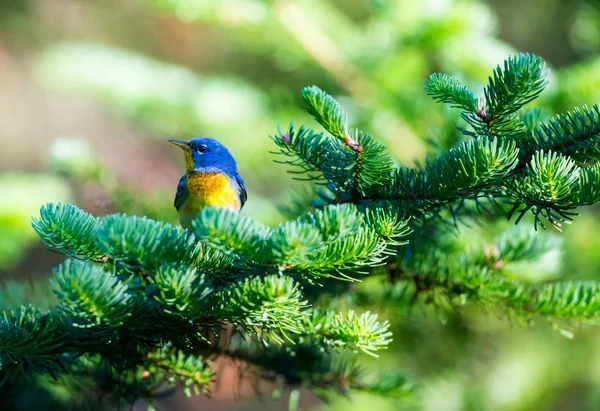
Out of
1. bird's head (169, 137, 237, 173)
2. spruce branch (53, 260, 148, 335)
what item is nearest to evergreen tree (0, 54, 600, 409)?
spruce branch (53, 260, 148, 335)

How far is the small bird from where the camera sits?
204 cm

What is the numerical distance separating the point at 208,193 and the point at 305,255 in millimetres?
990

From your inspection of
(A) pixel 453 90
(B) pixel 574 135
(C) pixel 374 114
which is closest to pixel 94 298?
(A) pixel 453 90

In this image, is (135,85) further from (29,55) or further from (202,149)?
(29,55)

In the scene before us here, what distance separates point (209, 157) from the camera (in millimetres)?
2250

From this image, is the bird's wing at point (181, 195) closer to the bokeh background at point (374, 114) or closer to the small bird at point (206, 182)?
the small bird at point (206, 182)

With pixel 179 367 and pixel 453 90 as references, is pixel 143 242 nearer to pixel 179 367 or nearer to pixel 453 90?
pixel 179 367

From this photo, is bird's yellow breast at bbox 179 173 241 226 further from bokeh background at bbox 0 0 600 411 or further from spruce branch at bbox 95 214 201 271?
spruce branch at bbox 95 214 201 271

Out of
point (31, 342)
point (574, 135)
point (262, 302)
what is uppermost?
point (574, 135)

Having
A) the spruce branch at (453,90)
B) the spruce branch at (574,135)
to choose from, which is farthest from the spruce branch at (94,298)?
the spruce branch at (574,135)

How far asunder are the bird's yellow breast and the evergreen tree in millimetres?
541

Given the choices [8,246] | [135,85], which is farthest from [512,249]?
[135,85]

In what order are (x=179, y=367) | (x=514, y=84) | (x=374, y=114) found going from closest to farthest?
(x=514, y=84) < (x=179, y=367) < (x=374, y=114)

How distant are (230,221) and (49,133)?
4780mm
